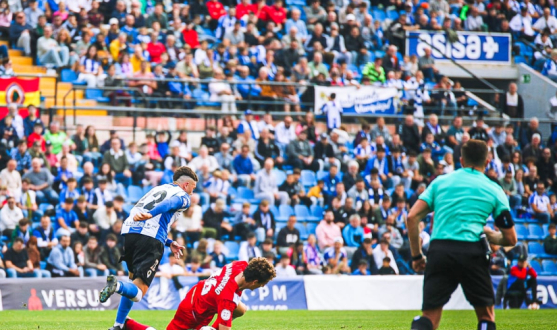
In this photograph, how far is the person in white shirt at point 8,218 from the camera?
58.2 ft

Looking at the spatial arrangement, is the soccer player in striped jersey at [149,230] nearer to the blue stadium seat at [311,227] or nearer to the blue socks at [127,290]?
the blue socks at [127,290]

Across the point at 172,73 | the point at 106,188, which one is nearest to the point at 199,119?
the point at 172,73

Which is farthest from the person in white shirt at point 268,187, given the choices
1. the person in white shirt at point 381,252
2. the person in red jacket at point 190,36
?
the person in red jacket at point 190,36

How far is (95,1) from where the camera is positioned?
2308cm

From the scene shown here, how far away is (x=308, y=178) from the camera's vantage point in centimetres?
2202

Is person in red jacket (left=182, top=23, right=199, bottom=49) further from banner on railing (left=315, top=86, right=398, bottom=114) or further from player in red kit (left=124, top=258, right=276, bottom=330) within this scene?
player in red kit (left=124, top=258, right=276, bottom=330)

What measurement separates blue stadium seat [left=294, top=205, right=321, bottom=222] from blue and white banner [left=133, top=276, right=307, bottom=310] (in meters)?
3.36

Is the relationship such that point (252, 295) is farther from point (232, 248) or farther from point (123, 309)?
point (123, 309)

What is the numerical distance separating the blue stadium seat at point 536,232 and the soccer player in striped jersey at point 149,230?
50.7 feet

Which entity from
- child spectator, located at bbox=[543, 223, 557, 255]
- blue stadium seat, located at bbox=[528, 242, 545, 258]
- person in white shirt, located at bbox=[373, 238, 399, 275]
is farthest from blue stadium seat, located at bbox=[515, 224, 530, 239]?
person in white shirt, located at bbox=[373, 238, 399, 275]

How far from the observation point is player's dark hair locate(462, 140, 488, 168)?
6.86 meters

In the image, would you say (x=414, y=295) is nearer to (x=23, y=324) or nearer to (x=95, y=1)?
(x=23, y=324)

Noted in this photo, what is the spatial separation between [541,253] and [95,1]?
14034 millimetres

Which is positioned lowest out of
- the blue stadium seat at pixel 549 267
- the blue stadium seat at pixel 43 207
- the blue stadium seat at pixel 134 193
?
the blue stadium seat at pixel 549 267
